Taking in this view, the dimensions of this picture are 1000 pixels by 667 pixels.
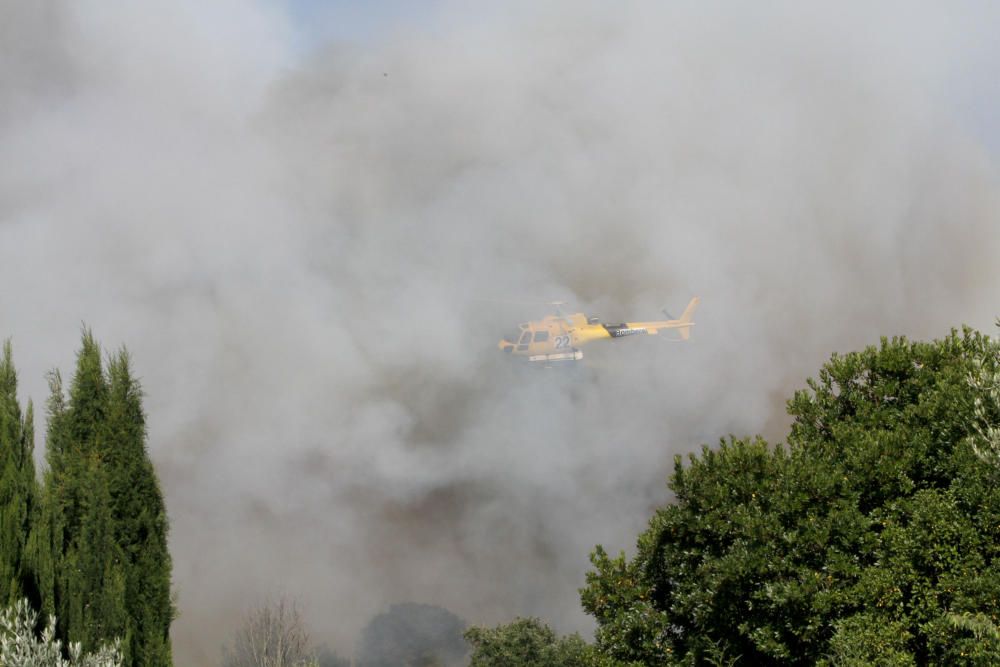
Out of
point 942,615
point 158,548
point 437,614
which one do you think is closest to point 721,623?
point 942,615

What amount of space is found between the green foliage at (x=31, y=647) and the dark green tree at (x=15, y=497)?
32cm

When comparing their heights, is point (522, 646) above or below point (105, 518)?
above

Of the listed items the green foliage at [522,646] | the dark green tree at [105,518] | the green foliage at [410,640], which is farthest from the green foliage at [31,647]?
the green foliage at [410,640]

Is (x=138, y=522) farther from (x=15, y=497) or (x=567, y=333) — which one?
(x=567, y=333)

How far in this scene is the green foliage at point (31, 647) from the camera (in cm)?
1098

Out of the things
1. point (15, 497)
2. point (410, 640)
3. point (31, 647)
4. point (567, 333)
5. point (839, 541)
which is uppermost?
point (567, 333)

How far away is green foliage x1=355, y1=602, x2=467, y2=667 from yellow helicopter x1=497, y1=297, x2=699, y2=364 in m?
12.7

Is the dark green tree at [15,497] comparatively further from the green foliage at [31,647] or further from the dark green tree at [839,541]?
the dark green tree at [839,541]

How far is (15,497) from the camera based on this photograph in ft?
40.3

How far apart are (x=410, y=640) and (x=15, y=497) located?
3219 centimetres

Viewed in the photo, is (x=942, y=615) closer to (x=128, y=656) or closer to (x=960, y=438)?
(x=960, y=438)

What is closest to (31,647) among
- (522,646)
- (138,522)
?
(138,522)

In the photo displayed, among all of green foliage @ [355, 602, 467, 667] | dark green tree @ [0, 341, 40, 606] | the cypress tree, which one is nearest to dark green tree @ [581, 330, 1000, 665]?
the cypress tree

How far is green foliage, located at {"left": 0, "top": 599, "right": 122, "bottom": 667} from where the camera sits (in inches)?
432
